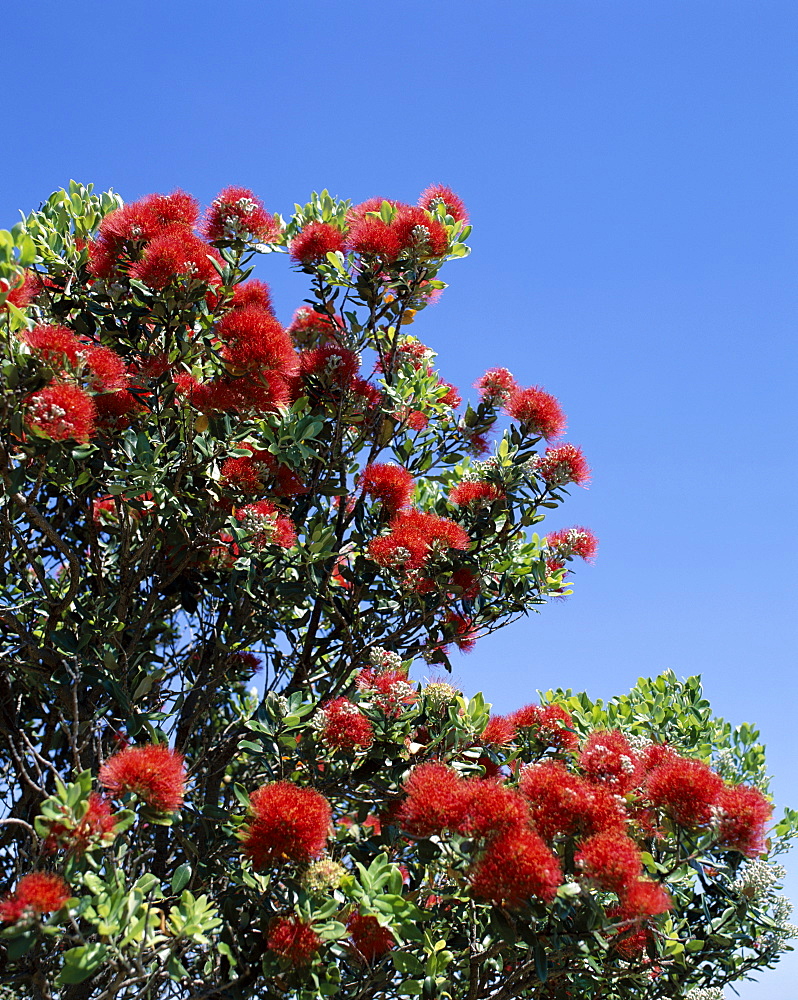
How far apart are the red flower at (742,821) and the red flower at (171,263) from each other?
9.87 feet

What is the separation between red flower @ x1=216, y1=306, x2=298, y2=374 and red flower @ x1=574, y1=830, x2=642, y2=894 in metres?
2.24

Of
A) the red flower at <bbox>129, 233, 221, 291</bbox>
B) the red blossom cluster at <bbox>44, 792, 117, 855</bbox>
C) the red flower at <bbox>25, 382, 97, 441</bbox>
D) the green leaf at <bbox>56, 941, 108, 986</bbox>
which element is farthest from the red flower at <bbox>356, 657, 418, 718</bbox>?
the red flower at <bbox>129, 233, 221, 291</bbox>

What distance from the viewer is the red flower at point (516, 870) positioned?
279 centimetres

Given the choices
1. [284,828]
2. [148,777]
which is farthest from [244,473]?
[284,828]

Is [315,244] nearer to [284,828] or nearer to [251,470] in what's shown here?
[251,470]

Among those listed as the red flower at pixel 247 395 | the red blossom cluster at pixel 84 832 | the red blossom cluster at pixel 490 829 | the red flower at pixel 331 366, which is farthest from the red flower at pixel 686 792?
the red flower at pixel 331 366

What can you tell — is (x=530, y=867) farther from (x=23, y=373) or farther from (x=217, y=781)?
(x=23, y=373)

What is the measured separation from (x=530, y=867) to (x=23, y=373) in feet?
8.06

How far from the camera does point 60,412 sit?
3.15m

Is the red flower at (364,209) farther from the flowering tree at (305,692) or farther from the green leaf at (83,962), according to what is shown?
the green leaf at (83,962)

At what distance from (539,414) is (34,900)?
295cm

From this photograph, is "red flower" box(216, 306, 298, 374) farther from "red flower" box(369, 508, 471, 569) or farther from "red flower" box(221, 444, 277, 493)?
"red flower" box(369, 508, 471, 569)

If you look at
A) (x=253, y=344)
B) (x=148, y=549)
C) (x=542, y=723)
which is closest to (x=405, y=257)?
(x=253, y=344)

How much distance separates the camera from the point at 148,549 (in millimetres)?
3867
